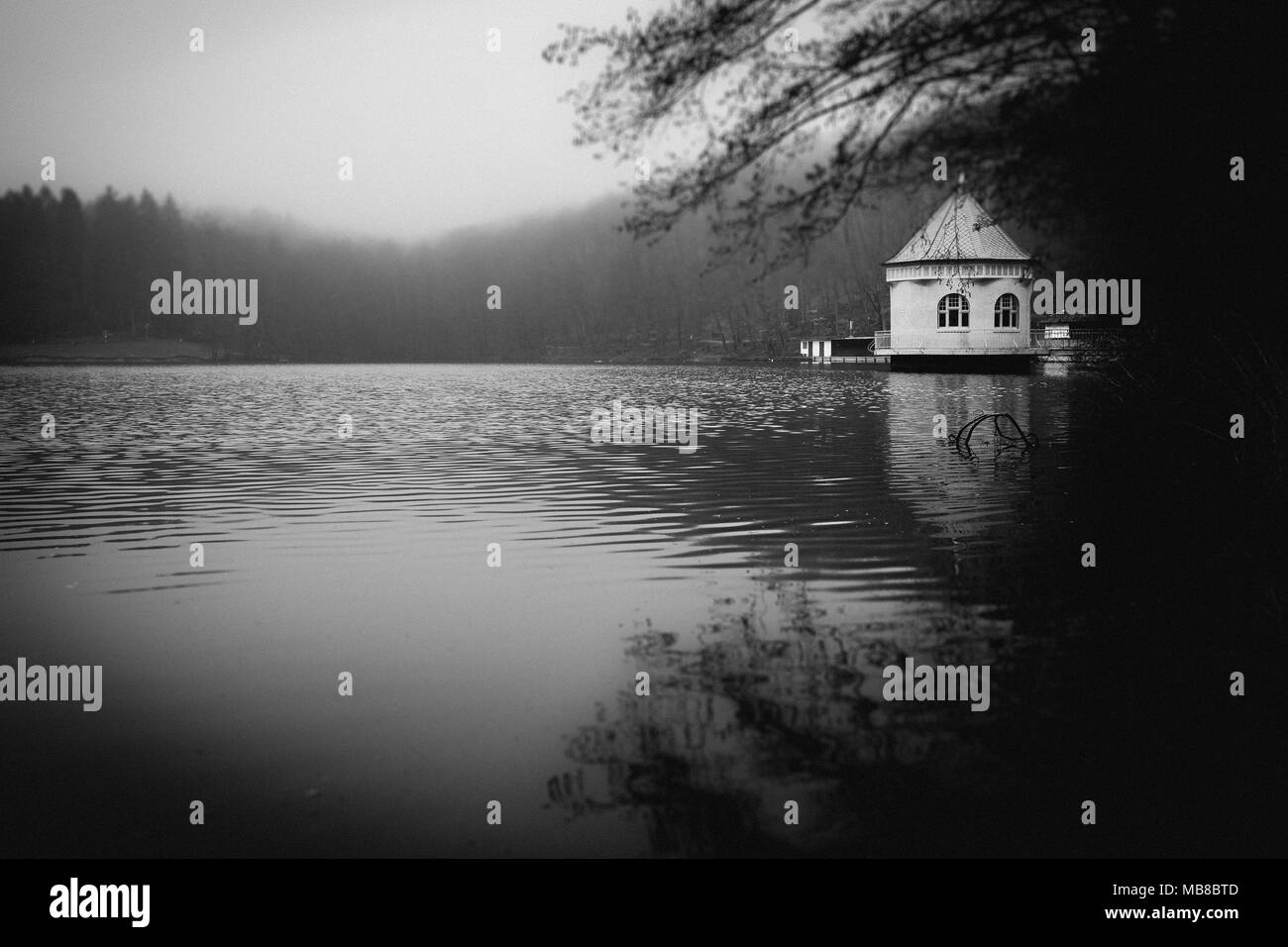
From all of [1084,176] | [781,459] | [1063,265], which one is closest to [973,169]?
[1084,176]

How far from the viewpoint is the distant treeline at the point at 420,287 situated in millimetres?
105938

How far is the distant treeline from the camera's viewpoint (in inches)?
4171

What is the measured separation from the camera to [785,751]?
6043mm

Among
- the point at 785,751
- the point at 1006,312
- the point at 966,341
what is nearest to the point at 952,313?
the point at 966,341

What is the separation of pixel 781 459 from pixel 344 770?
17759 millimetres

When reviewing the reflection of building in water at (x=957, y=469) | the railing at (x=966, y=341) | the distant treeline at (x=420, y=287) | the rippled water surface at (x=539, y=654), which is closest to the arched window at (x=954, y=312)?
the railing at (x=966, y=341)

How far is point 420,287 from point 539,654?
18560cm

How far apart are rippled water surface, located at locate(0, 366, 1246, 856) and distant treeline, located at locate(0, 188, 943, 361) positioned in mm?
60614

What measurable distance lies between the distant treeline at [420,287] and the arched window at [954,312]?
8.72 m

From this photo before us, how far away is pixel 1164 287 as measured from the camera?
14000mm

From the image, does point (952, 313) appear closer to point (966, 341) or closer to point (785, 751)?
point (966, 341)

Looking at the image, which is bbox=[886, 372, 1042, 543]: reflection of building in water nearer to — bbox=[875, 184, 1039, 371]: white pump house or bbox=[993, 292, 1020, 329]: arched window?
bbox=[875, 184, 1039, 371]: white pump house

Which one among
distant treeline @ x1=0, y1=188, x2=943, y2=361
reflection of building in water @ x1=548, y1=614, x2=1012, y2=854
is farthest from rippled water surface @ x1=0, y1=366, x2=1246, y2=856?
distant treeline @ x1=0, y1=188, x2=943, y2=361

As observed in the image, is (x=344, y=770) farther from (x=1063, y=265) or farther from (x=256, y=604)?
(x=1063, y=265)
